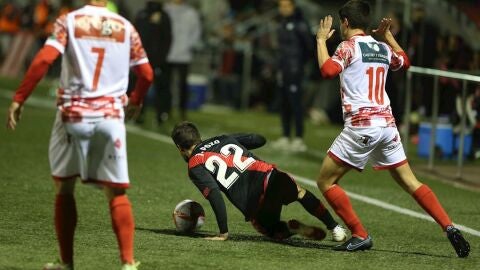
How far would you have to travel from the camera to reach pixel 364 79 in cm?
896

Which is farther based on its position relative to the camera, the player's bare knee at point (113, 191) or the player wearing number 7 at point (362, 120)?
the player wearing number 7 at point (362, 120)

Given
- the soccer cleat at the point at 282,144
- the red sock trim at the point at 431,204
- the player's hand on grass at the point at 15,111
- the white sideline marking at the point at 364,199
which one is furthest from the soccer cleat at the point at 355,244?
the soccer cleat at the point at 282,144

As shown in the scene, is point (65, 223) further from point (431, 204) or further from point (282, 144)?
point (282, 144)

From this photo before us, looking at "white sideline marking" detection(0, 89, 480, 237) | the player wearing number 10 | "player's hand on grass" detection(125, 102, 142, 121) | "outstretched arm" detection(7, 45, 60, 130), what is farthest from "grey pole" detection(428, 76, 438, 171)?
"outstretched arm" detection(7, 45, 60, 130)

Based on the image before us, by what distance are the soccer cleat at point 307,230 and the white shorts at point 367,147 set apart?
55 centimetres

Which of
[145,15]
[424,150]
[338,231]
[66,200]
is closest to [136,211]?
[338,231]

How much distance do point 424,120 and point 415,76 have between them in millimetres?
874

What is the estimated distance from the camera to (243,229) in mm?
10172

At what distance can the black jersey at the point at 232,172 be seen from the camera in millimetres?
9203

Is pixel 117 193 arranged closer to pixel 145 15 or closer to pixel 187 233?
pixel 187 233

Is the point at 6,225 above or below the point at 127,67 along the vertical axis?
below

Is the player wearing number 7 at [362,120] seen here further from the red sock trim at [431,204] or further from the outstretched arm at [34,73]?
the outstretched arm at [34,73]

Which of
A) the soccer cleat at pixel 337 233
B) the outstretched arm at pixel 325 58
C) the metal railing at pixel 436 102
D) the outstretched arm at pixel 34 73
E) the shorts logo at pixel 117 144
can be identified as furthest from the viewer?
the metal railing at pixel 436 102

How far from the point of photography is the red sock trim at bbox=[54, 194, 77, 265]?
7652 millimetres
